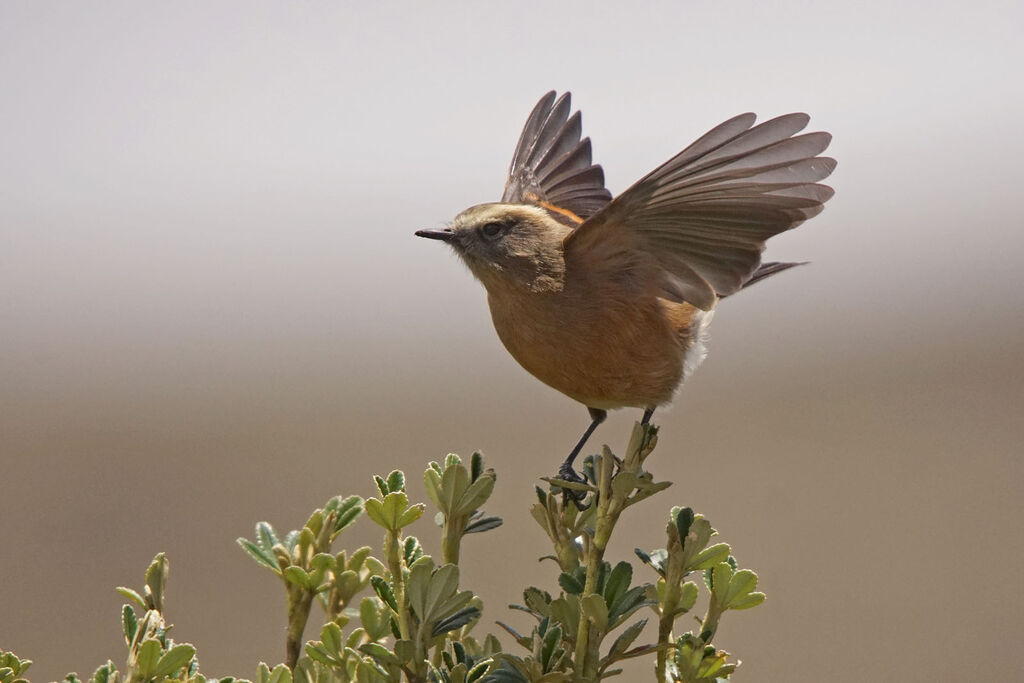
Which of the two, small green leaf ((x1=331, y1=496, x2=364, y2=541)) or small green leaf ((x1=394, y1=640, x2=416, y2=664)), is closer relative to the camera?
small green leaf ((x1=394, y1=640, x2=416, y2=664))

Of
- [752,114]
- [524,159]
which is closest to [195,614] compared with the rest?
[524,159]

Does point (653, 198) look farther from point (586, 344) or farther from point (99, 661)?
point (99, 661)

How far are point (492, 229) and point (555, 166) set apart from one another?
2.89 feet

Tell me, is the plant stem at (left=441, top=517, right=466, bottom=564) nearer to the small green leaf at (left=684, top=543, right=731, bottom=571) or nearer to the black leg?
the small green leaf at (left=684, top=543, right=731, bottom=571)

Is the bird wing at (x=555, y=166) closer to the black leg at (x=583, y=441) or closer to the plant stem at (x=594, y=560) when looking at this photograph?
the black leg at (x=583, y=441)

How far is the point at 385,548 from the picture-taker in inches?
54.5

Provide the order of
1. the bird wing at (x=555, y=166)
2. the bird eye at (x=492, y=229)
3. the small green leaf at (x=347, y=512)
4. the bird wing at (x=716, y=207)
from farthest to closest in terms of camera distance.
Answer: the bird wing at (x=555, y=166) < the bird eye at (x=492, y=229) < the bird wing at (x=716, y=207) < the small green leaf at (x=347, y=512)

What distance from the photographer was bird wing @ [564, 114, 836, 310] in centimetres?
237

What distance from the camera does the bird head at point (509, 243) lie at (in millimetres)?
2969

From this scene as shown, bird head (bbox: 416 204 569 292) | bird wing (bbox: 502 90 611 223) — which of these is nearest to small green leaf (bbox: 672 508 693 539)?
bird head (bbox: 416 204 569 292)

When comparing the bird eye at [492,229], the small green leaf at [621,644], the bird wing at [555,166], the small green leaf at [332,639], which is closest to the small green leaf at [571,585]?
the small green leaf at [621,644]

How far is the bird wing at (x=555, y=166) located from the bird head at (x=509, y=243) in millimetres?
602

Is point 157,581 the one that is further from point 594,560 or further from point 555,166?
point 555,166

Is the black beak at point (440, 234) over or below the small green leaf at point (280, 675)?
over
